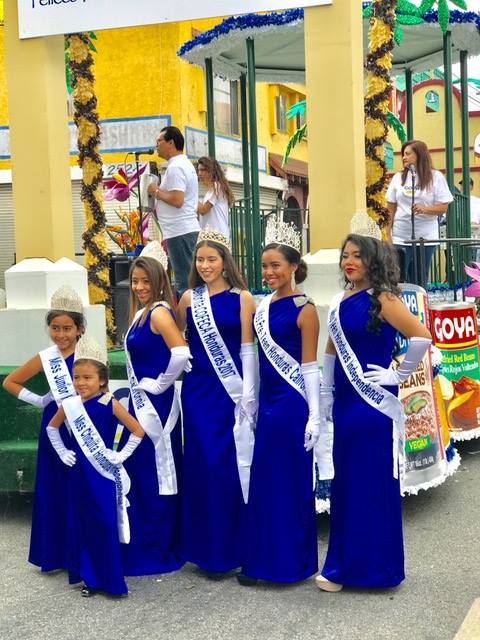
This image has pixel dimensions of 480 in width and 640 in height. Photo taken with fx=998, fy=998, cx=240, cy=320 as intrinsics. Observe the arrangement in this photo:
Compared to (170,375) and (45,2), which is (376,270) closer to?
(170,375)

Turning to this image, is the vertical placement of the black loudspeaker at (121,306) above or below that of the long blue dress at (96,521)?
above

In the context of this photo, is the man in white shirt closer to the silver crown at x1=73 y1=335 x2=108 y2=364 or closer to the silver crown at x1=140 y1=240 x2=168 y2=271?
the silver crown at x1=140 y1=240 x2=168 y2=271

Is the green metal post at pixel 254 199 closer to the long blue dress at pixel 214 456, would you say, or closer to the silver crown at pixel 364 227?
the long blue dress at pixel 214 456

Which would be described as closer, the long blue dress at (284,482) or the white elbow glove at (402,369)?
the white elbow glove at (402,369)

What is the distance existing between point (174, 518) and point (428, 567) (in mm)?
1336

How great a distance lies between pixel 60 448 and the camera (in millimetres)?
4992

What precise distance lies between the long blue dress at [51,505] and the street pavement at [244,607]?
0.37ft

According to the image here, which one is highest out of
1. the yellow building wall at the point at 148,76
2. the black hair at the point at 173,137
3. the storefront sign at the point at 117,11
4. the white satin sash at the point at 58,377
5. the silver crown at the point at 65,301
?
the yellow building wall at the point at 148,76

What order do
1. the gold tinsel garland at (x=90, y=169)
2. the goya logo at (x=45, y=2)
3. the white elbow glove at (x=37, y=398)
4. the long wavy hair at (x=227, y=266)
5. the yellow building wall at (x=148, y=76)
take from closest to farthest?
the long wavy hair at (x=227, y=266)
the white elbow glove at (x=37, y=398)
the goya logo at (x=45, y=2)
the gold tinsel garland at (x=90, y=169)
the yellow building wall at (x=148, y=76)

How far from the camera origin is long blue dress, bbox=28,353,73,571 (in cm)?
510

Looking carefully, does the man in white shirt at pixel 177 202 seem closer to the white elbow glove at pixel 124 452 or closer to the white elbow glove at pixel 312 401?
the white elbow glove at pixel 124 452

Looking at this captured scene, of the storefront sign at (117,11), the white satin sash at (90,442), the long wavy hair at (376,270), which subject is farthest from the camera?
the storefront sign at (117,11)

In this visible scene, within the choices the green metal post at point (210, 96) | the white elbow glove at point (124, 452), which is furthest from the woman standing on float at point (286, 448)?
the green metal post at point (210, 96)

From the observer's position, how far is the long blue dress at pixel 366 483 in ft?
15.3
